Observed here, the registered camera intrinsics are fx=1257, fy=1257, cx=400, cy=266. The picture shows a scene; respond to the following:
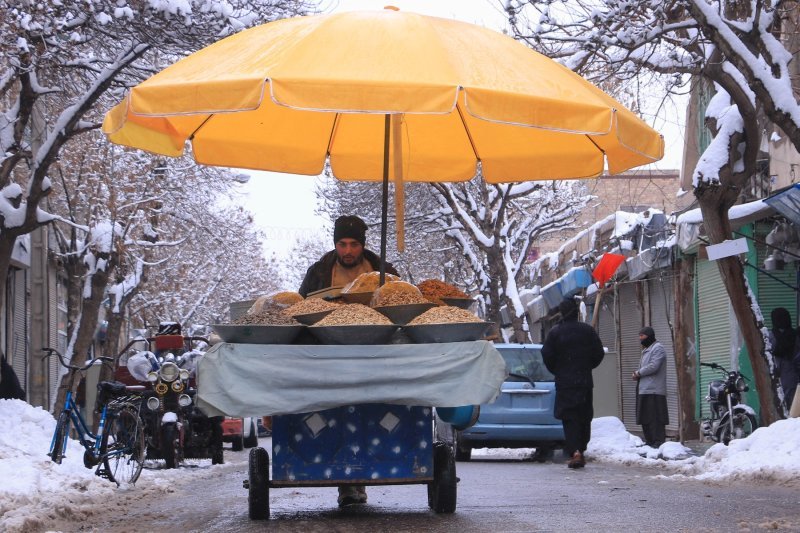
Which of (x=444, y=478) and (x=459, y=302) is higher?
(x=459, y=302)

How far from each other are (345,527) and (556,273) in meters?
38.1

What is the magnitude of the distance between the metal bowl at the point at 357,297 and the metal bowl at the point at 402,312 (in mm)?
463

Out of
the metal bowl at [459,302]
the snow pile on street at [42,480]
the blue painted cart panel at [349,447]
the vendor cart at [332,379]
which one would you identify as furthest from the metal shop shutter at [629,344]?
the vendor cart at [332,379]

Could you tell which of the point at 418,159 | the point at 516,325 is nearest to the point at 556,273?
the point at 516,325

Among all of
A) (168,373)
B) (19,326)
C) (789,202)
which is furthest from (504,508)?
(19,326)

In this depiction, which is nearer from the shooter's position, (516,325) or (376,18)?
(376,18)

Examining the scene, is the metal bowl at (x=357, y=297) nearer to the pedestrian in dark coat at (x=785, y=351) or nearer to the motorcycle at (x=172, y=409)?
the motorcycle at (x=172, y=409)

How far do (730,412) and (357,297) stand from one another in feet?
29.8

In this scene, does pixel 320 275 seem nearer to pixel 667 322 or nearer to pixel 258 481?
pixel 258 481

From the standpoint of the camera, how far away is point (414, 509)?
888 cm

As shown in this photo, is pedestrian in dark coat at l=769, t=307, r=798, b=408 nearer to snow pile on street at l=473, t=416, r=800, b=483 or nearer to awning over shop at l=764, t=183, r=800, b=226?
snow pile on street at l=473, t=416, r=800, b=483

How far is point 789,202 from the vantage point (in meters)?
14.0

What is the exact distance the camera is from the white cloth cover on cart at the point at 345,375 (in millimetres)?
7539

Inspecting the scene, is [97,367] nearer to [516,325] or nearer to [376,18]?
[516,325]
